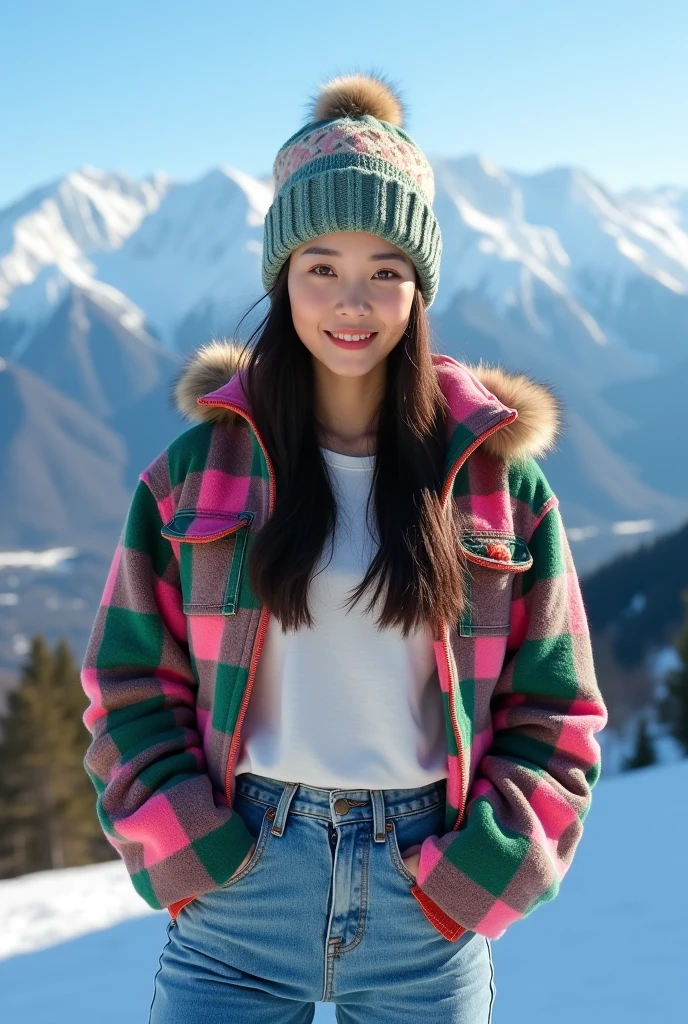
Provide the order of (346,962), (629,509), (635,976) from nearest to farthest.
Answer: (346,962) → (635,976) → (629,509)

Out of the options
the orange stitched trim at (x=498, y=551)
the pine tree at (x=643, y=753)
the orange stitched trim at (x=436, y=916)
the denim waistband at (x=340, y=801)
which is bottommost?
the pine tree at (x=643, y=753)

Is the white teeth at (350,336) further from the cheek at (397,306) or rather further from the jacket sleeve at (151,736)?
the jacket sleeve at (151,736)

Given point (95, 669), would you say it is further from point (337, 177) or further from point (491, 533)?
point (337, 177)

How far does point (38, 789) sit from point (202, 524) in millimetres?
21911

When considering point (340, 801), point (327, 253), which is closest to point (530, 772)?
point (340, 801)

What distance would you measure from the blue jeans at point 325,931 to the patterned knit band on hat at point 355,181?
1.09 metres

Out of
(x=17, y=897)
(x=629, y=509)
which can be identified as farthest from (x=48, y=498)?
(x=17, y=897)

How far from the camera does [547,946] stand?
5.07 metres

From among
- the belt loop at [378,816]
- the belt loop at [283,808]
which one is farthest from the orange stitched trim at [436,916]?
the belt loop at [283,808]

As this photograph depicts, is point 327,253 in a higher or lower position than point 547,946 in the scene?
higher

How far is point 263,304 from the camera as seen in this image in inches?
95.0

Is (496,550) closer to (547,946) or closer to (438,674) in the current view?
(438,674)

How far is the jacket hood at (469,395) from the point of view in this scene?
206 cm

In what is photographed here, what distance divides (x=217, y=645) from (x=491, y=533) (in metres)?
0.60
